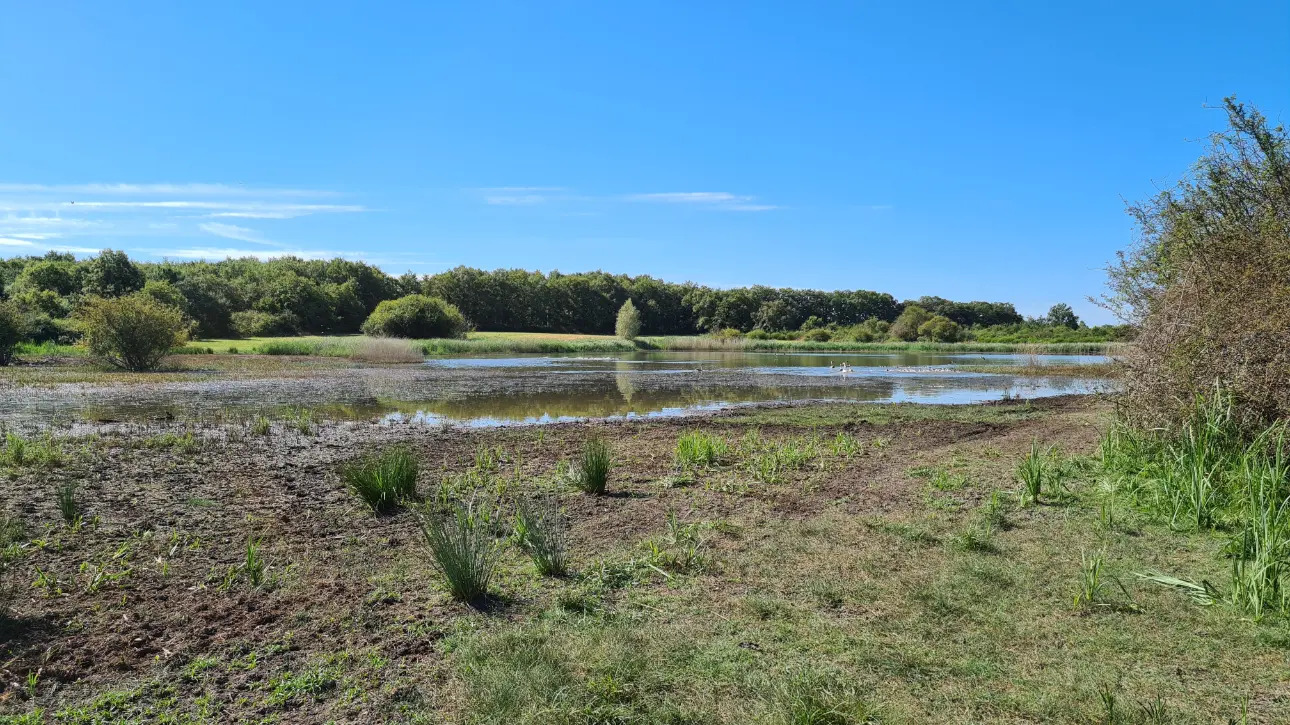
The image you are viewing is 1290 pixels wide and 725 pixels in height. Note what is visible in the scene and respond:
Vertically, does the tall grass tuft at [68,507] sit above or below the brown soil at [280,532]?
above

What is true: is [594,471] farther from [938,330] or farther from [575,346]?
[938,330]

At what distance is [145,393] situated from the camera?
2052 cm

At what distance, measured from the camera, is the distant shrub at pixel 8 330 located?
1135 inches

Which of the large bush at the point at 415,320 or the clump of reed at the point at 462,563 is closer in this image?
the clump of reed at the point at 462,563

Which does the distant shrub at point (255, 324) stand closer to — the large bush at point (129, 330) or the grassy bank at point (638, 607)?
the large bush at point (129, 330)

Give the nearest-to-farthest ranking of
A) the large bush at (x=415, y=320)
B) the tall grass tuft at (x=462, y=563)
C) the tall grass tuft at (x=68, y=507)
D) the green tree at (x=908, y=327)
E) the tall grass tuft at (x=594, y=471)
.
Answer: the tall grass tuft at (x=462, y=563), the tall grass tuft at (x=68, y=507), the tall grass tuft at (x=594, y=471), the large bush at (x=415, y=320), the green tree at (x=908, y=327)

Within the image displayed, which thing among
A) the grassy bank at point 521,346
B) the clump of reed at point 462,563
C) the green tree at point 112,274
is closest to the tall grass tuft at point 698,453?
the clump of reed at point 462,563

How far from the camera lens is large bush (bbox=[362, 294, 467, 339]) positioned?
58.7 m

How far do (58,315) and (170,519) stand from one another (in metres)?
56.5

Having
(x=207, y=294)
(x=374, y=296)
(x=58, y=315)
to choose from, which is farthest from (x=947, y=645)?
(x=374, y=296)

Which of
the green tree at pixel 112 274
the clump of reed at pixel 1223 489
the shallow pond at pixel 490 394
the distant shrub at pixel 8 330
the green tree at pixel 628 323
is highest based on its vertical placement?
the green tree at pixel 112 274

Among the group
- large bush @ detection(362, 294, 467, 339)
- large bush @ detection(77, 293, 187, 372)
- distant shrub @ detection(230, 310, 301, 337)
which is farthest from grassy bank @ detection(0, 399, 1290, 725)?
distant shrub @ detection(230, 310, 301, 337)

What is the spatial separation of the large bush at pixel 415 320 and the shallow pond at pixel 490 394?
82.7ft

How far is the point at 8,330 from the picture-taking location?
29.0 metres
